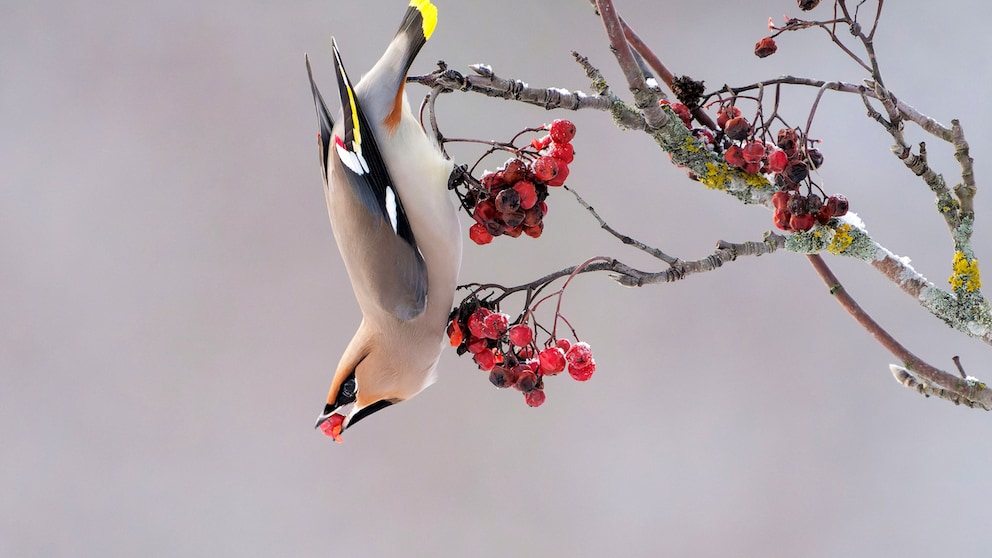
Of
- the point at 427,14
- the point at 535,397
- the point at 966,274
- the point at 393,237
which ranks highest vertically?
the point at 427,14

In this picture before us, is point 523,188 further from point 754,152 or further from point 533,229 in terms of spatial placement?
point 754,152

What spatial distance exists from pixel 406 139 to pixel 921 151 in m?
0.52

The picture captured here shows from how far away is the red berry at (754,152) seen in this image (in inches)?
27.9

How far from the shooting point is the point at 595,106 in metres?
0.73

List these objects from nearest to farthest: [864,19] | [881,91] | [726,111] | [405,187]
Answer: [881,91] < [726,111] < [405,187] < [864,19]

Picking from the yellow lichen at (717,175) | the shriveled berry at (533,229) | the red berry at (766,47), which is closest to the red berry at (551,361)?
the shriveled berry at (533,229)

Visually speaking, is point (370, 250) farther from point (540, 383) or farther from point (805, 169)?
point (805, 169)

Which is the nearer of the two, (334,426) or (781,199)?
(781,199)

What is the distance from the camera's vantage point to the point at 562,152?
75 cm

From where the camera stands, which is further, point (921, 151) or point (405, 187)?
point (405, 187)

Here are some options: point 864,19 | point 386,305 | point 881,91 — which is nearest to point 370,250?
point 386,305

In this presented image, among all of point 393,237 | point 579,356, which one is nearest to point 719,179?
point 579,356

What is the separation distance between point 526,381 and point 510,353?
0.03m

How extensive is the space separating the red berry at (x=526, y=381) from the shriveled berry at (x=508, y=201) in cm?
15
